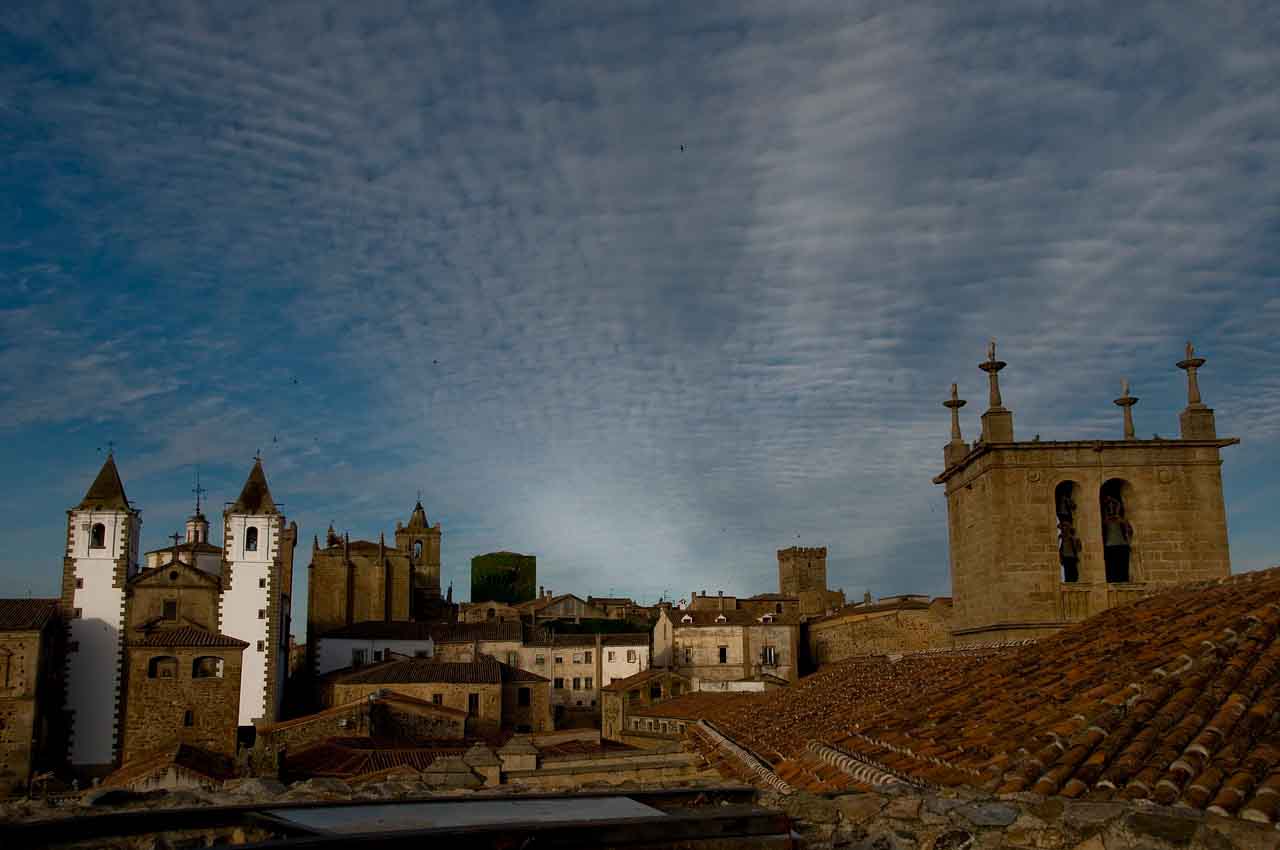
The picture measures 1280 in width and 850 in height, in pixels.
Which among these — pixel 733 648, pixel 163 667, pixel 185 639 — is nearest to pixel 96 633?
pixel 163 667

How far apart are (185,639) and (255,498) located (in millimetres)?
7671

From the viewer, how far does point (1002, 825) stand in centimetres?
568

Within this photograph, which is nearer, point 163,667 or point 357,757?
point 357,757

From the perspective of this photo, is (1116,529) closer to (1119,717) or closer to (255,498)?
(1119,717)

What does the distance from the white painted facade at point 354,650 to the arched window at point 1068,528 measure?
168 ft

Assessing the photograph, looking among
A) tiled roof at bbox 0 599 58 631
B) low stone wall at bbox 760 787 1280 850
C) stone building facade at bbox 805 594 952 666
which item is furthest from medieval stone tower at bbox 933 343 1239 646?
stone building facade at bbox 805 594 952 666

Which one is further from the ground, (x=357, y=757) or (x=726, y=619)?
(x=726, y=619)

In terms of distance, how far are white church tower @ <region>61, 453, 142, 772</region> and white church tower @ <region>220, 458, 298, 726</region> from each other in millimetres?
4063

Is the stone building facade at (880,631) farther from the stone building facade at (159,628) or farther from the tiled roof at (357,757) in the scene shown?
the stone building facade at (159,628)

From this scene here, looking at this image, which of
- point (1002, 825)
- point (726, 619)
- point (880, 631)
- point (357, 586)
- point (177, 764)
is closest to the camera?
point (1002, 825)

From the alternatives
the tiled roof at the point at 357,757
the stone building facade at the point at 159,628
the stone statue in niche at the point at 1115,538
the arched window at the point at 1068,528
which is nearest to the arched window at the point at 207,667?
the stone building facade at the point at 159,628

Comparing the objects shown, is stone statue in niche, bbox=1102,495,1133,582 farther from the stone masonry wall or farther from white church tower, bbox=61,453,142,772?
white church tower, bbox=61,453,142,772

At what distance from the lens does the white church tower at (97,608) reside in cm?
4084

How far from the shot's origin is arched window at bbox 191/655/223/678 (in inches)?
1612
